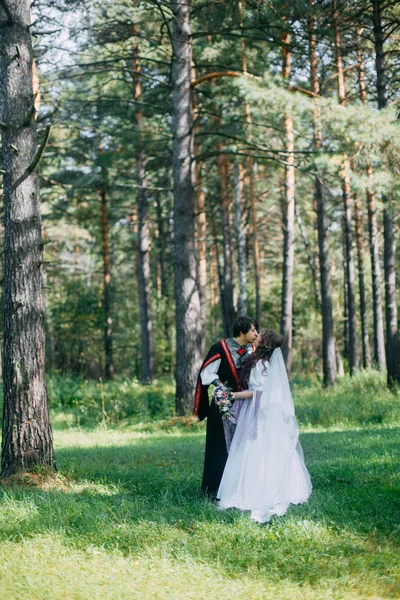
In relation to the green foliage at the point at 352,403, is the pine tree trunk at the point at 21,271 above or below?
above

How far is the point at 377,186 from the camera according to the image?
13.5m

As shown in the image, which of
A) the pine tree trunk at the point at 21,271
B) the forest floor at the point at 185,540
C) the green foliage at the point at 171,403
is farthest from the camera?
the green foliage at the point at 171,403

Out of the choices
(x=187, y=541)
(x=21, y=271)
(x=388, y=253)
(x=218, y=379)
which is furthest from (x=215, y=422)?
(x=388, y=253)

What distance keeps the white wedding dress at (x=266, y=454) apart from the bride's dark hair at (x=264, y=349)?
6cm

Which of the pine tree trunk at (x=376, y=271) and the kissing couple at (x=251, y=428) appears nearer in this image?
the kissing couple at (x=251, y=428)

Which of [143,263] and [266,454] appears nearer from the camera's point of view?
[266,454]

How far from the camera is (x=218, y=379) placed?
22.7 ft

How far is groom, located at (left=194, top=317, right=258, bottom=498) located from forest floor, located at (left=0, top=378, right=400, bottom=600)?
1.08ft

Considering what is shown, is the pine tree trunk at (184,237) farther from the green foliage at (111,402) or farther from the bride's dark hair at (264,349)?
the bride's dark hair at (264,349)

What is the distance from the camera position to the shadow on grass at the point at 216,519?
525 centimetres

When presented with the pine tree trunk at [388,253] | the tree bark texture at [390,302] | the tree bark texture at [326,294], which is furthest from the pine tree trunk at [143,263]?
the tree bark texture at [390,302]

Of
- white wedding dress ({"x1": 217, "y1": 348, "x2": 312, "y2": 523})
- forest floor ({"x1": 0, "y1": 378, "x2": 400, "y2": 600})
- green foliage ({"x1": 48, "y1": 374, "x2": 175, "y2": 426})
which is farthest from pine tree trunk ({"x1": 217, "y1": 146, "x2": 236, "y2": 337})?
white wedding dress ({"x1": 217, "y1": 348, "x2": 312, "y2": 523})

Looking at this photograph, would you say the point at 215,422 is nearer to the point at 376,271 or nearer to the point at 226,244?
the point at 376,271

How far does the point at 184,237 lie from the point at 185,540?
9261 millimetres
